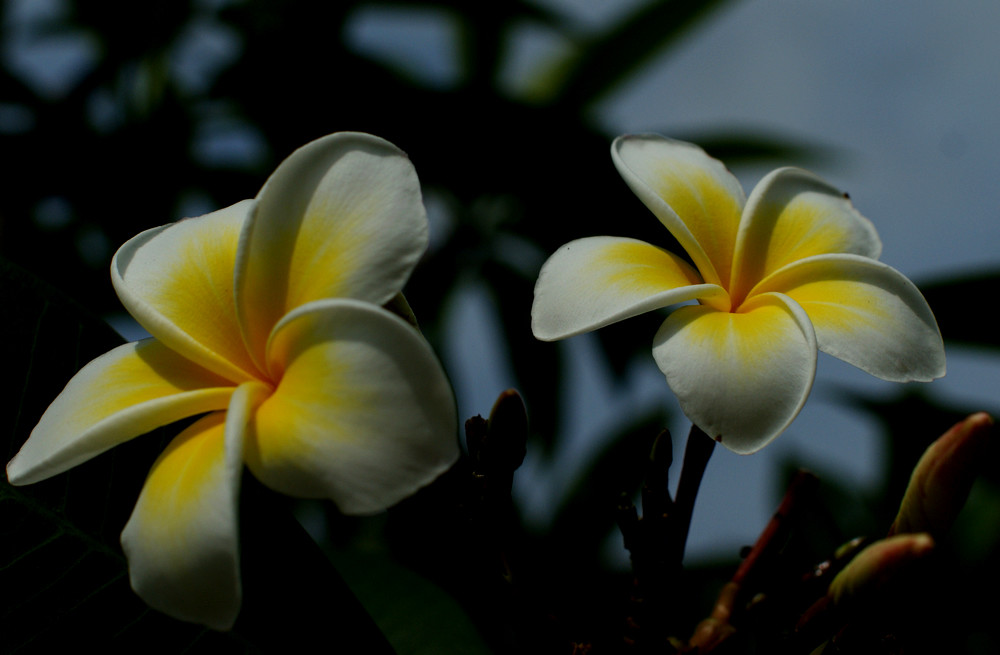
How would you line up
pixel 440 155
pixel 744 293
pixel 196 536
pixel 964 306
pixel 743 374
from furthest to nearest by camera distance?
pixel 440 155
pixel 964 306
pixel 744 293
pixel 743 374
pixel 196 536

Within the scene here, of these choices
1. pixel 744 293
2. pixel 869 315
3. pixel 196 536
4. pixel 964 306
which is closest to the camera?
pixel 196 536

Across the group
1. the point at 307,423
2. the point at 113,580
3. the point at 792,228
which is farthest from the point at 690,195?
the point at 113,580

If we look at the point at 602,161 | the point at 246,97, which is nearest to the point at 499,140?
the point at 602,161

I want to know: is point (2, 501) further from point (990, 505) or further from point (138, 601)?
point (990, 505)

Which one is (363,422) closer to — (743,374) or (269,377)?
(269,377)

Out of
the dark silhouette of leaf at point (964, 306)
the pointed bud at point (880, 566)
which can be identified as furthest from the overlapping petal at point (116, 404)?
the dark silhouette of leaf at point (964, 306)

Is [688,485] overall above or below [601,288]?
below

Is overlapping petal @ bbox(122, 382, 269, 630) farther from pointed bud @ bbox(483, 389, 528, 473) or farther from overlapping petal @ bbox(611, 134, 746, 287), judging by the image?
overlapping petal @ bbox(611, 134, 746, 287)
